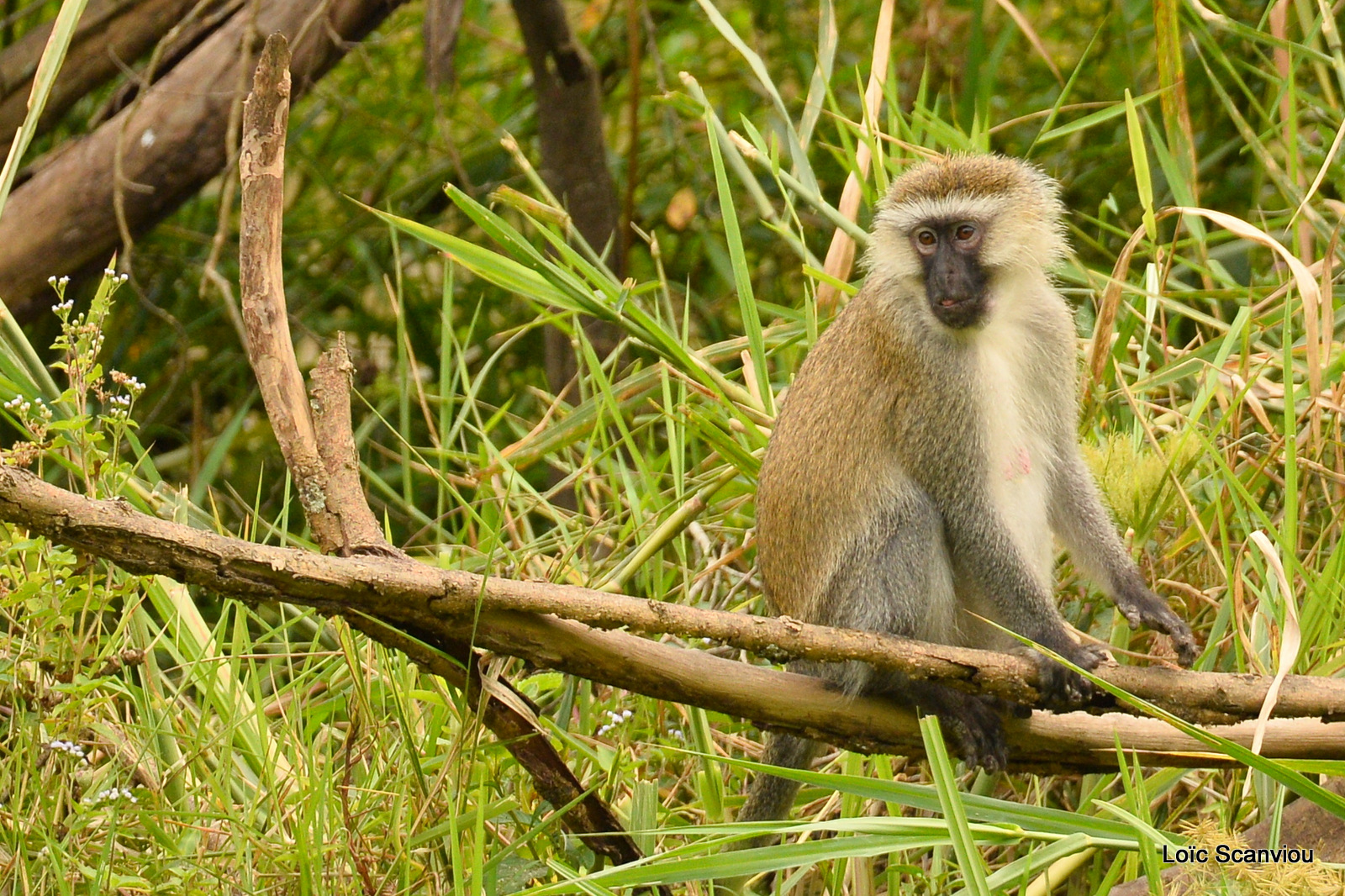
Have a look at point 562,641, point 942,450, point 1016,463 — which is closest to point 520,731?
point 562,641

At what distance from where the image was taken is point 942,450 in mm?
3559

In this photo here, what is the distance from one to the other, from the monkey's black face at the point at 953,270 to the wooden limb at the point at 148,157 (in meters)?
2.60

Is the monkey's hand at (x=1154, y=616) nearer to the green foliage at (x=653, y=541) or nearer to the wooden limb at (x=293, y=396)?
the green foliage at (x=653, y=541)

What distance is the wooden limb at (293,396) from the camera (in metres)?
2.76

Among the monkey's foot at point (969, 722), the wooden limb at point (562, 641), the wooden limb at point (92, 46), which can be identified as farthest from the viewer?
the wooden limb at point (92, 46)

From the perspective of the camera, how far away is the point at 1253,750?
253 cm

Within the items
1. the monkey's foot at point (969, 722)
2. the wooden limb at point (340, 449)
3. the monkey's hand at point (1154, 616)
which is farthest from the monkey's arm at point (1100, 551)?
the wooden limb at point (340, 449)

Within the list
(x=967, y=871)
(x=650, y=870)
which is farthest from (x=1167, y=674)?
(x=650, y=870)

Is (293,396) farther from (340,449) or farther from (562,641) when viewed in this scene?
(562,641)

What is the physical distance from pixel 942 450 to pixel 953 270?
1.46ft

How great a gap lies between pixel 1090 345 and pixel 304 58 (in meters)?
3.07

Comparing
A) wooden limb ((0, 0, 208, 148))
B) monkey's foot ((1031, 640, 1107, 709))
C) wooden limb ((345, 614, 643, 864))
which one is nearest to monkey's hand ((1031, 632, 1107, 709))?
monkey's foot ((1031, 640, 1107, 709))

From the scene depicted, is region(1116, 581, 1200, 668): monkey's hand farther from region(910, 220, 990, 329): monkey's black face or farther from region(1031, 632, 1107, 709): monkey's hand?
A: region(910, 220, 990, 329): monkey's black face

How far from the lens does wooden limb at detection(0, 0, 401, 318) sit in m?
5.24
